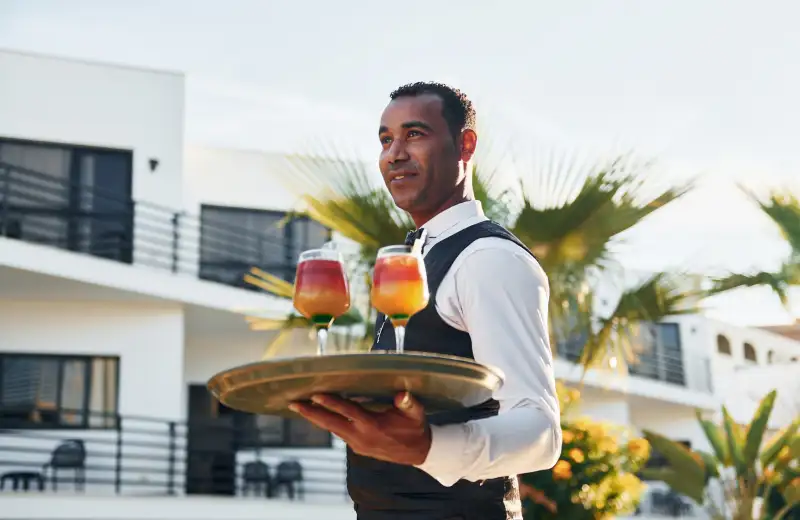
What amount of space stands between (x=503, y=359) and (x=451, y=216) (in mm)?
441

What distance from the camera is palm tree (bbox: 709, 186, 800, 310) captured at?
809 cm

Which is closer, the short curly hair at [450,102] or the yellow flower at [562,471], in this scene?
the short curly hair at [450,102]

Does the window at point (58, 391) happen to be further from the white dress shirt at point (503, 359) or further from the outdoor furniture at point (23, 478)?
the white dress shirt at point (503, 359)

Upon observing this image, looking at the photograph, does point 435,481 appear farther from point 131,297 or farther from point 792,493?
point 131,297

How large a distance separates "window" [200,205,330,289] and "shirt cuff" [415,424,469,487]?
14965 mm

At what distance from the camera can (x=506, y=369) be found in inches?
75.8

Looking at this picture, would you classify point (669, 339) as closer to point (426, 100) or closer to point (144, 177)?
point (144, 177)

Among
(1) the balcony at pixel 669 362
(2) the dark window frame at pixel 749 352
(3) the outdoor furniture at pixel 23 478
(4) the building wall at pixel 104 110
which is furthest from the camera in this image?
(2) the dark window frame at pixel 749 352

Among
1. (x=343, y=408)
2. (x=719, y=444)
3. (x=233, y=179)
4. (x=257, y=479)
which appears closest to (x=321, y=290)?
(x=343, y=408)

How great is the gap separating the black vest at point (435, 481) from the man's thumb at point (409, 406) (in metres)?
0.19

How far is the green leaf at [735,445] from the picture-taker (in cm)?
1220

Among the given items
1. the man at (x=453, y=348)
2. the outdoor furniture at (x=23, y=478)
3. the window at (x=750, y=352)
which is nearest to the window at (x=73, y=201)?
the outdoor furniture at (x=23, y=478)

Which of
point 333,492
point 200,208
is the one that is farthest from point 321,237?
point 333,492

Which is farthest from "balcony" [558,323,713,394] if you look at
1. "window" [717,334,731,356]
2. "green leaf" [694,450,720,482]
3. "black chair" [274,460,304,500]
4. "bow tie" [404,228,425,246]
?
"bow tie" [404,228,425,246]
